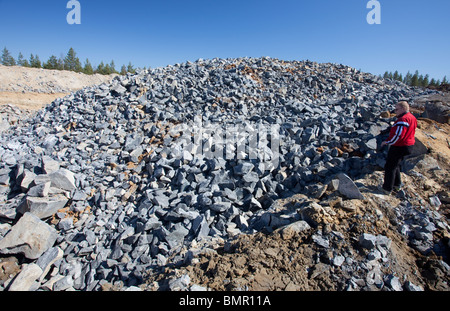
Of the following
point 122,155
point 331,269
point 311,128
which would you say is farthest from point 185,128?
point 331,269

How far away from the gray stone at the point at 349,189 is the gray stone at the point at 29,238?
6.15 m

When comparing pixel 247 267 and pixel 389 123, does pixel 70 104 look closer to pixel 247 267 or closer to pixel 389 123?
pixel 247 267

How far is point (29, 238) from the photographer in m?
4.12

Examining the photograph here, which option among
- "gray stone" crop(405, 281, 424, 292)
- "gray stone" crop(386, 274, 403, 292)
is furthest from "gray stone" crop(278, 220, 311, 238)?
"gray stone" crop(405, 281, 424, 292)

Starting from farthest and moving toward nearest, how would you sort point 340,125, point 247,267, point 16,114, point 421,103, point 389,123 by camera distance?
point 16,114, point 421,103, point 340,125, point 389,123, point 247,267

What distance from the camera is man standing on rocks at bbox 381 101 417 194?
409cm

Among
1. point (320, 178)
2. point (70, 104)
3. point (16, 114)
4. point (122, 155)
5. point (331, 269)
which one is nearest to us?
point (331, 269)

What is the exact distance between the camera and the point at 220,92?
10.2 meters

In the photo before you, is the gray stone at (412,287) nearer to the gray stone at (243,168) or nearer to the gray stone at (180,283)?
the gray stone at (180,283)

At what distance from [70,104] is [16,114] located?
7.62 m

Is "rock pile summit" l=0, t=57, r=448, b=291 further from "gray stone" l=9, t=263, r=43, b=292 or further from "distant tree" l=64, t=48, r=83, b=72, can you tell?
"distant tree" l=64, t=48, r=83, b=72

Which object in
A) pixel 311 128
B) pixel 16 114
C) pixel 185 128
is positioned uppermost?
pixel 311 128

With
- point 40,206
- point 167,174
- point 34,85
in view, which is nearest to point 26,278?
point 40,206

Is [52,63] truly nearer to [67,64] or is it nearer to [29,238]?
[67,64]
